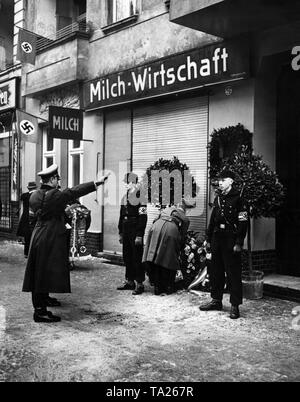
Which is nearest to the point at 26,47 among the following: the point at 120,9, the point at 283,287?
the point at 120,9

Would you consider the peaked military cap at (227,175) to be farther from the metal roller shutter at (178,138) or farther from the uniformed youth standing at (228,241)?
the metal roller shutter at (178,138)

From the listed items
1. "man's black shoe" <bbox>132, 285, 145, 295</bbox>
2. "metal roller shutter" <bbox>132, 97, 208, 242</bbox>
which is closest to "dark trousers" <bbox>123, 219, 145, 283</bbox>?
"man's black shoe" <bbox>132, 285, 145, 295</bbox>

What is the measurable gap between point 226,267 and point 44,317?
2.48m

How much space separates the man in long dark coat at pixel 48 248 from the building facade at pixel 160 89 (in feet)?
11.6

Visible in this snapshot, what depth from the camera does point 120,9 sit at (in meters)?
11.8

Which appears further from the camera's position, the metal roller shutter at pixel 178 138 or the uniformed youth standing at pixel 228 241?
the metal roller shutter at pixel 178 138

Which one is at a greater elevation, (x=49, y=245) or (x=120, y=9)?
(x=120, y=9)

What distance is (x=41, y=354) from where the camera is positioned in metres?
5.02

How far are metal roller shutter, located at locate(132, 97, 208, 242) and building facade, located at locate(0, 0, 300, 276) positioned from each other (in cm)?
2

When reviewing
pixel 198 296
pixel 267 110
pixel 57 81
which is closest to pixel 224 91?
pixel 267 110

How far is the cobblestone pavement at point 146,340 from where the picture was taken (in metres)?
4.53

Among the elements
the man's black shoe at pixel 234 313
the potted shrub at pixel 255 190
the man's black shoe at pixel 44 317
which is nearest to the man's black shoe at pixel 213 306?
the man's black shoe at pixel 234 313

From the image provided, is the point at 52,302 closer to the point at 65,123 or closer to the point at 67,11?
the point at 65,123

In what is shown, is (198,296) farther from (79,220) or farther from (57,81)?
(57,81)
